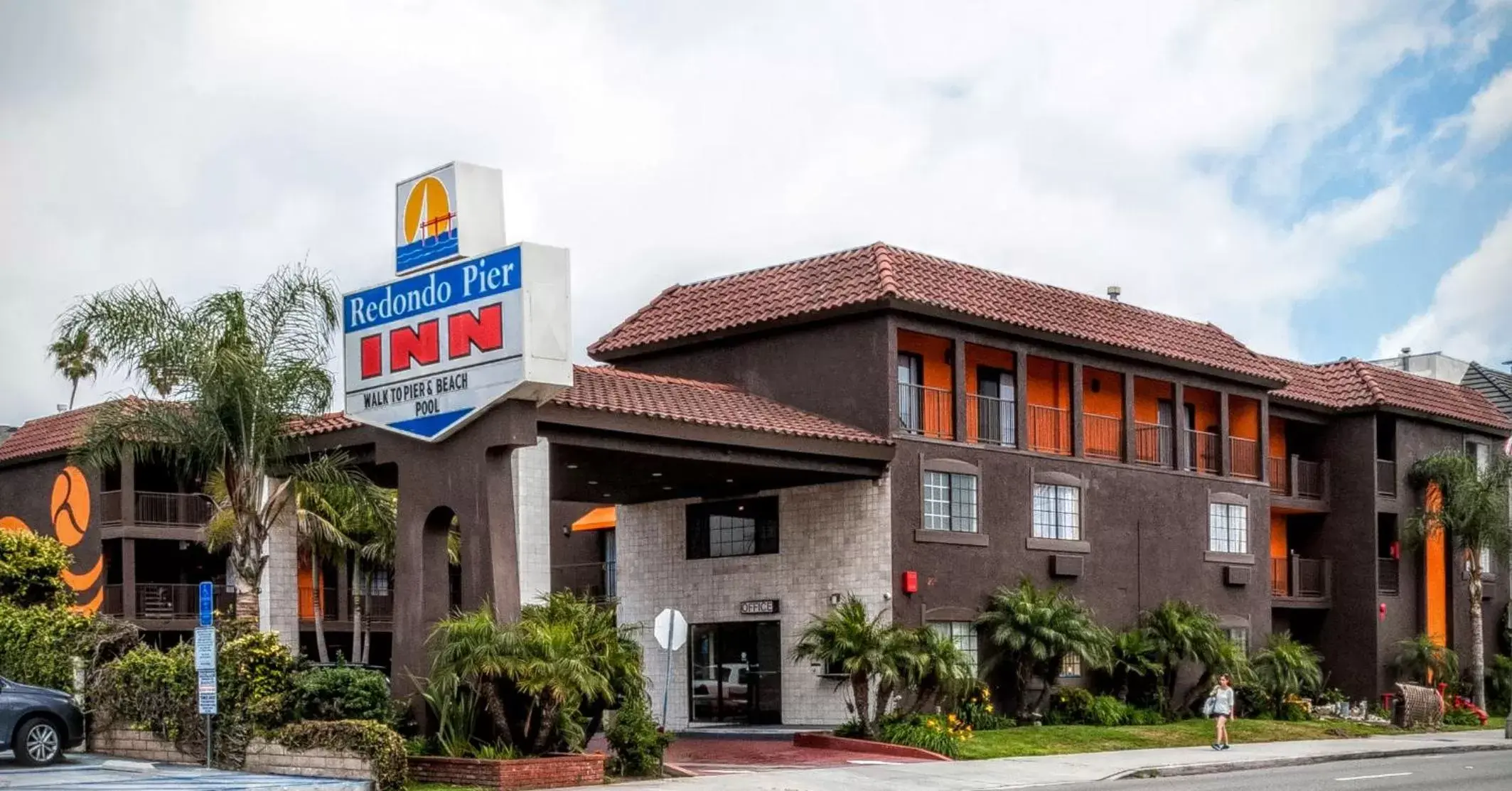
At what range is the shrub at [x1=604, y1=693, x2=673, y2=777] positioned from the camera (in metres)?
23.1

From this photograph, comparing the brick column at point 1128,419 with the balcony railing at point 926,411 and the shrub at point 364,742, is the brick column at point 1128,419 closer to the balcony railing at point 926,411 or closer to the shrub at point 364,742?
the balcony railing at point 926,411

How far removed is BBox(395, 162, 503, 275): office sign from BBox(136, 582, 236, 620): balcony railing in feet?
91.7

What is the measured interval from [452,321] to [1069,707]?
50.4 ft

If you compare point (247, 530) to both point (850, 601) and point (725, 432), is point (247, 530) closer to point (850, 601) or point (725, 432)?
point (725, 432)

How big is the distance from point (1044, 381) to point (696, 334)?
24.4 feet

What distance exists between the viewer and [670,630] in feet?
84.3

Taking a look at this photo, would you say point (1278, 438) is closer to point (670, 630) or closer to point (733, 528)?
point (733, 528)

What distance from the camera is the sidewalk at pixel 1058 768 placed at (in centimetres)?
2278

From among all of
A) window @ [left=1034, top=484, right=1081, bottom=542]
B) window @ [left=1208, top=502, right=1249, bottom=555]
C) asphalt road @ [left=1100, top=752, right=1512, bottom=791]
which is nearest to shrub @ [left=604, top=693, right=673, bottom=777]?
asphalt road @ [left=1100, top=752, right=1512, bottom=791]

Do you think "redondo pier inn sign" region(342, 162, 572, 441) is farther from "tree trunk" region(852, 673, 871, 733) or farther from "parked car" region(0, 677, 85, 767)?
"tree trunk" region(852, 673, 871, 733)

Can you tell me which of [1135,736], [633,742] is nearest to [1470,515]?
[1135,736]

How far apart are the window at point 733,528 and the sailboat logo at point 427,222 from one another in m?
10.9

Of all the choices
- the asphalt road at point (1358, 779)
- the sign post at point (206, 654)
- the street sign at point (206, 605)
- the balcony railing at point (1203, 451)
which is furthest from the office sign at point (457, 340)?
the balcony railing at point (1203, 451)

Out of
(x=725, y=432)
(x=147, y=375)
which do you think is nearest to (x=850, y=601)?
(x=725, y=432)
